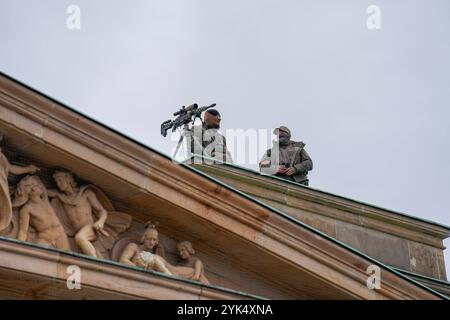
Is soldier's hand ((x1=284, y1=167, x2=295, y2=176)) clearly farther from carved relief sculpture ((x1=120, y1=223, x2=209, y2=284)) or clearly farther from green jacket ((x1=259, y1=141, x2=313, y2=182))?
carved relief sculpture ((x1=120, y1=223, x2=209, y2=284))

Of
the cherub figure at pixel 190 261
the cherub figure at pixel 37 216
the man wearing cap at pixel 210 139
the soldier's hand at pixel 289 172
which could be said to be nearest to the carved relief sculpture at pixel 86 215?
the cherub figure at pixel 37 216

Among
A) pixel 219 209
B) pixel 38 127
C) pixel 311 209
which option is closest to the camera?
pixel 38 127

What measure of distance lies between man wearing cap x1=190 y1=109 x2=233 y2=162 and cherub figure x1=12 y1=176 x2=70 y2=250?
5.55 m

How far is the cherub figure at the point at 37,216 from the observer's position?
645 inches

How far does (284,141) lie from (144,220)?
5985 mm

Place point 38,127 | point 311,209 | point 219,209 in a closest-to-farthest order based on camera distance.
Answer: point 38,127
point 219,209
point 311,209

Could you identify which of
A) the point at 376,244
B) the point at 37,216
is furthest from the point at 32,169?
the point at 376,244

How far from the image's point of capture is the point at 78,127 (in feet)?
55.3

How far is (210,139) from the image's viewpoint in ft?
73.3

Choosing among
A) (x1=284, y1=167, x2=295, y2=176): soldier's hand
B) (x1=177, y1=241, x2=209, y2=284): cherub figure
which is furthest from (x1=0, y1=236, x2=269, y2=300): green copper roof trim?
(x1=284, y1=167, x2=295, y2=176): soldier's hand
